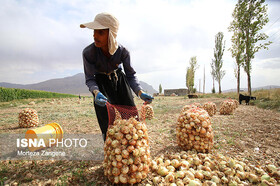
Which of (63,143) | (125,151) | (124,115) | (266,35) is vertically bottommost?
(63,143)

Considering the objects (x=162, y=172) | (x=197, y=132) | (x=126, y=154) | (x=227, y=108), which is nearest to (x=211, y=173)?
(x=162, y=172)

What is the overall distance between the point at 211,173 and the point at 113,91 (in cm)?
195

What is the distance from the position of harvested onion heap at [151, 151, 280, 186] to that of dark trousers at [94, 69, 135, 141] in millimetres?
1053

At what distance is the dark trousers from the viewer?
2.51 metres

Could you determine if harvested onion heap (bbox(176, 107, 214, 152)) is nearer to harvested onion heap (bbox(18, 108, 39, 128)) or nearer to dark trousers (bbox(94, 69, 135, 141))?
dark trousers (bbox(94, 69, 135, 141))

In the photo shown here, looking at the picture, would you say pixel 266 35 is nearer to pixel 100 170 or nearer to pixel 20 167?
pixel 100 170

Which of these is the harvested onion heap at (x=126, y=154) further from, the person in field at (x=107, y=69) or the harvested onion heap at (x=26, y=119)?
the harvested onion heap at (x=26, y=119)

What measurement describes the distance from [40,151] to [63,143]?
22.4 inches

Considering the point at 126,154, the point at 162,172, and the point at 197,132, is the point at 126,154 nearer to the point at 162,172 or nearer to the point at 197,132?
the point at 162,172

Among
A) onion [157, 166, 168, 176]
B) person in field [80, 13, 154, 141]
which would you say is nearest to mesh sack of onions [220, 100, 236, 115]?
person in field [80, 13, 154, 141]

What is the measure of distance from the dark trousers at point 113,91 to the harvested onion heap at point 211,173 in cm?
105

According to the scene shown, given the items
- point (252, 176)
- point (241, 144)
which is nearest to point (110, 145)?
point (252, 176)

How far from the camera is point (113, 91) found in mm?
2582

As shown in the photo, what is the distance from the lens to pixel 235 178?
201 centimetres
